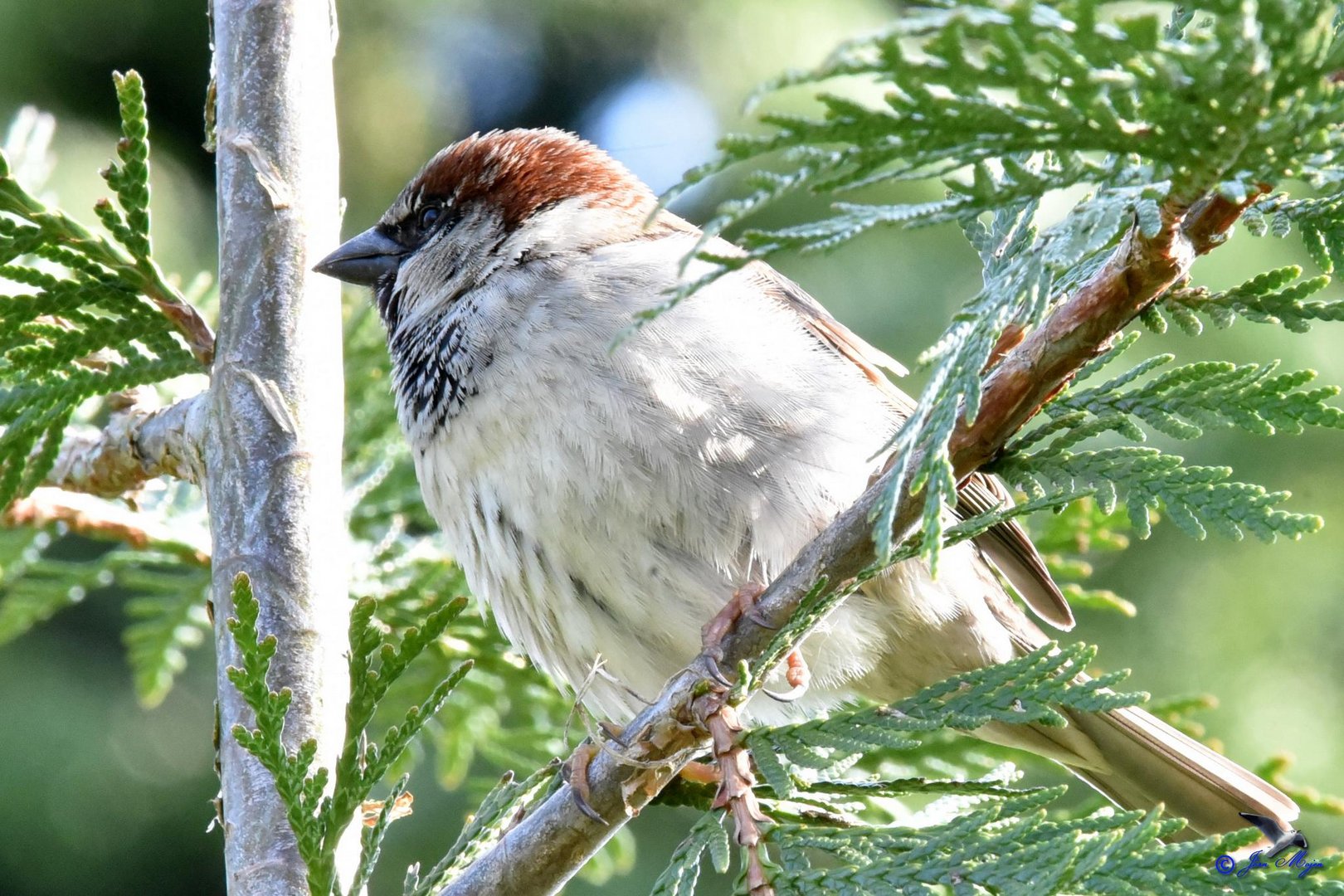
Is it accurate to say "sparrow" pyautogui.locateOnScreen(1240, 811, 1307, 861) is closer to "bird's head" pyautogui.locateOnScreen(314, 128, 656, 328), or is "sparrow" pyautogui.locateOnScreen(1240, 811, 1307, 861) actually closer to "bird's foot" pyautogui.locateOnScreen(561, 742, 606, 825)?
"bird's foot" pyautogui.locateOnScreen(561, 742, 606, 825)

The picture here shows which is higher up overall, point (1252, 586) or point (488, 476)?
point (1252, 586)

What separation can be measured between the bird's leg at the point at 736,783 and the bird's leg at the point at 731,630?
0.03m

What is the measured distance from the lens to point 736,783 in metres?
1.34

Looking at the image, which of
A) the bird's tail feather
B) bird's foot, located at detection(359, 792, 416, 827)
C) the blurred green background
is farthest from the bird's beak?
the bird's tail feather

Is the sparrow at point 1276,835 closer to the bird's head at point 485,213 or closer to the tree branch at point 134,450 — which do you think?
the bird's head at point 485,213

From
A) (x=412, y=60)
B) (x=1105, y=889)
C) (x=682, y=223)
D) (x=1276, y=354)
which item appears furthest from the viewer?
(x=412, y=60)

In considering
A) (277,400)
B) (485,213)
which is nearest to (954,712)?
(277,400)

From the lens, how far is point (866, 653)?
2.25m

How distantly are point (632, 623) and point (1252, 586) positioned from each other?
275 centimetres

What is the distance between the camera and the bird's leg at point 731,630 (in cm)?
143

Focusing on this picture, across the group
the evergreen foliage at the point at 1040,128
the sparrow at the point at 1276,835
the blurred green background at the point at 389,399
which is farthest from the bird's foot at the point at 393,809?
the blurred green background at the point at 389,399

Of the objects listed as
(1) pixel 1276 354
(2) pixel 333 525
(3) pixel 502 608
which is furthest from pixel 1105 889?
(1) pixel 1276 354

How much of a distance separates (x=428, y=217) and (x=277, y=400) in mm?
1118

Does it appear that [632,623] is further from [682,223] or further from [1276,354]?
[1276,354]
